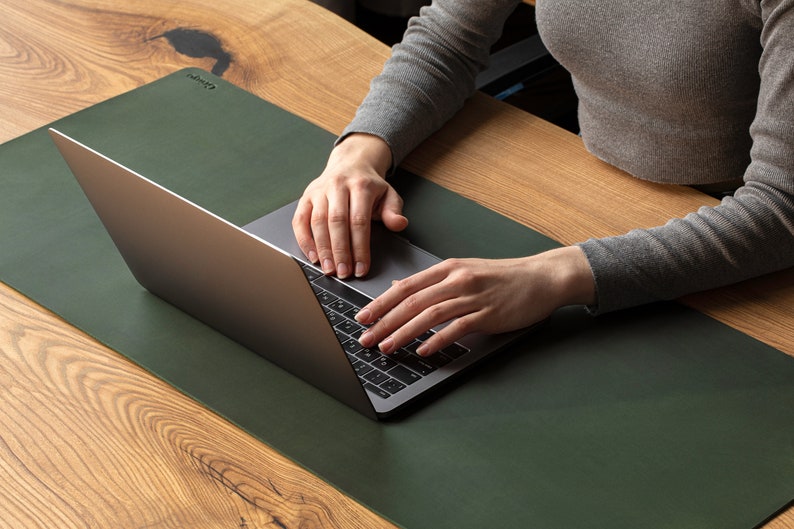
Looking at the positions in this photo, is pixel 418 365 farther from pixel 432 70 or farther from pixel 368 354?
pixel 432 70

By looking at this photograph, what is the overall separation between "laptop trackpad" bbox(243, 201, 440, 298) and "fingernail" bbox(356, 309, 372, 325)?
0.24ft

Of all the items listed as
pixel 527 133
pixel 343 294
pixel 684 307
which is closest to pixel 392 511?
pixel 343 294

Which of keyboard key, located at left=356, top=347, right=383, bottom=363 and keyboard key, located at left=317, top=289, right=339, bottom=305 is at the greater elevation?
keyboard key, located at left=356, top=347, right=383, bottom=363

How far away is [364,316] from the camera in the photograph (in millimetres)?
948


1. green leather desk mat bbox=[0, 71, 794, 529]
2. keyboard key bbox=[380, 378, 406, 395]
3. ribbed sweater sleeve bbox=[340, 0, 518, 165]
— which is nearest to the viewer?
green leather desk mat bbox=[0, 71, 794, 529]

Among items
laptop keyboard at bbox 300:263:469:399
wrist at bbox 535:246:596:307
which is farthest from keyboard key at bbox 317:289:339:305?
wrist at bbox 535:246:596:307

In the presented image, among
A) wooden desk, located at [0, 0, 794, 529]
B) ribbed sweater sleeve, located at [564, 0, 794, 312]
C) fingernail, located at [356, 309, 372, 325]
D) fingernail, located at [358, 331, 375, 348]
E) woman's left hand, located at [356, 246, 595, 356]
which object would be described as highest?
ribbed sweater sleeve, located at [564, 0, 794, 312]

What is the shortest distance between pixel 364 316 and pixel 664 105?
470mm

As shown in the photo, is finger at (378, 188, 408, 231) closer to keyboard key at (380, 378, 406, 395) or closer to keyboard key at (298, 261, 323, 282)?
keyboard key at (298, 261, 323, 282)

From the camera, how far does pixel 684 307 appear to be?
1.02m

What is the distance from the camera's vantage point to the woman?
3.19 ft

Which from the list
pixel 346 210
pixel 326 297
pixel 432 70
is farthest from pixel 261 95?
pixel 326 297

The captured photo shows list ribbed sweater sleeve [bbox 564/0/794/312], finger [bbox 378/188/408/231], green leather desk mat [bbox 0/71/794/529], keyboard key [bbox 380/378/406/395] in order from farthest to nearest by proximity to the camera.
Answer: finger [bbox 378/188/408/231] → ribbed sweater sleeve [bbox 564/0/794/312] → keyboard key [bbox 380/378/406/395] → green leather desk mat [bbox 0/71/794/529]

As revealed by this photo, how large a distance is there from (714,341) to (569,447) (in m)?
0.22
